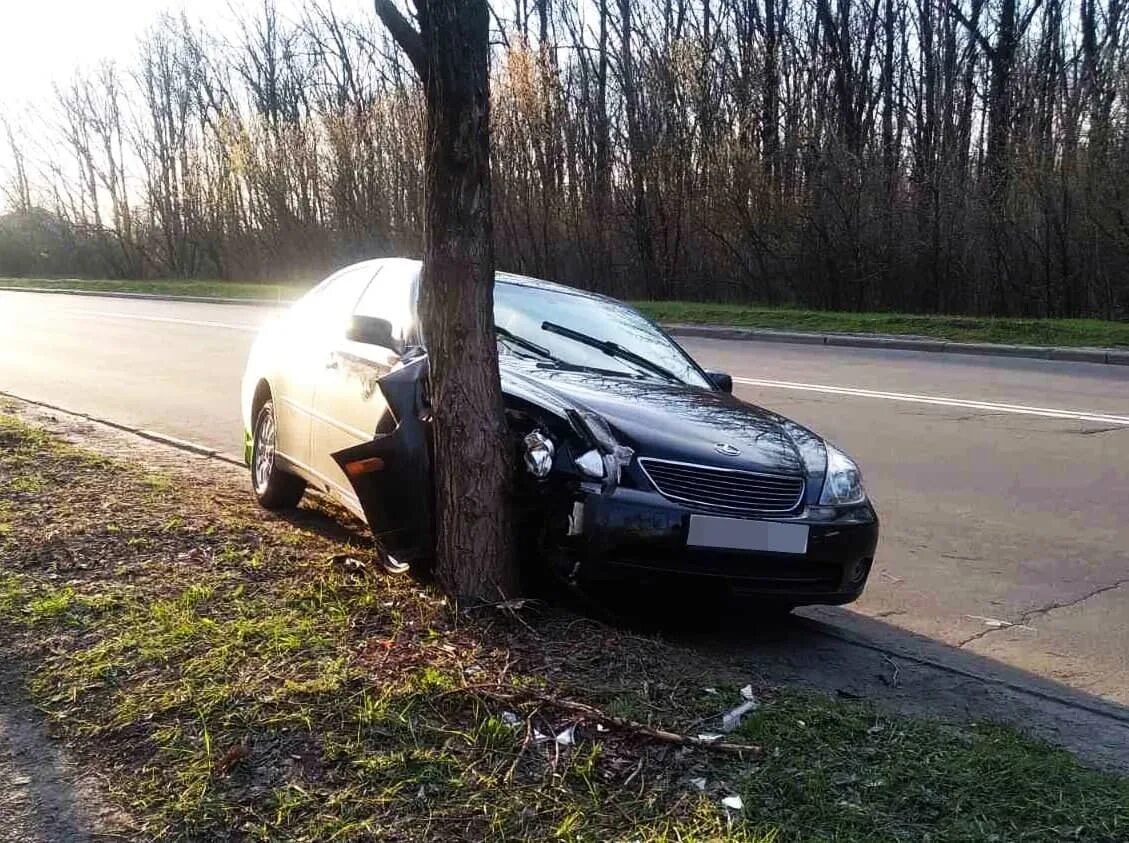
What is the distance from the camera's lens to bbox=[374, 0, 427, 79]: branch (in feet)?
13.0

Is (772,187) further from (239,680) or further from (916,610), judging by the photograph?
(239,680)

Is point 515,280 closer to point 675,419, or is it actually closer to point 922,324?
point 675,419

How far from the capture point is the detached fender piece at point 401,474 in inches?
169

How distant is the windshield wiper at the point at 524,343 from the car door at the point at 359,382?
468mm

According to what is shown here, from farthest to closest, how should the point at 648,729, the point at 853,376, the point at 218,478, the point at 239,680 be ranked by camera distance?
the point at 853,376 < the point at 218,478 < the point at 239,680 < the point at 648,729

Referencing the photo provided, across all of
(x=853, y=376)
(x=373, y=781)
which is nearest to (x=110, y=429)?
(x=373, y=781)

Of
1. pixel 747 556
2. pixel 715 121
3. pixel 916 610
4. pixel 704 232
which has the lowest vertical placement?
pixel 916 610

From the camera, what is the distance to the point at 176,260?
1678 inches

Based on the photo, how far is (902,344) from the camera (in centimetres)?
1758

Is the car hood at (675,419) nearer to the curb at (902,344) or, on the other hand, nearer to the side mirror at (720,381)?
the side mirror at (720,381)

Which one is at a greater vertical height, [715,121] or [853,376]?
[715,121]

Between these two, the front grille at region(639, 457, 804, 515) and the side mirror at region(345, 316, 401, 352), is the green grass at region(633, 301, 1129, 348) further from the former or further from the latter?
the side mirror at region(345, 316, 401, 352)

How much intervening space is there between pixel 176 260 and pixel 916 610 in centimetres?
4143

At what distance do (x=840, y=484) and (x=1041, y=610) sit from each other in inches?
52.4
